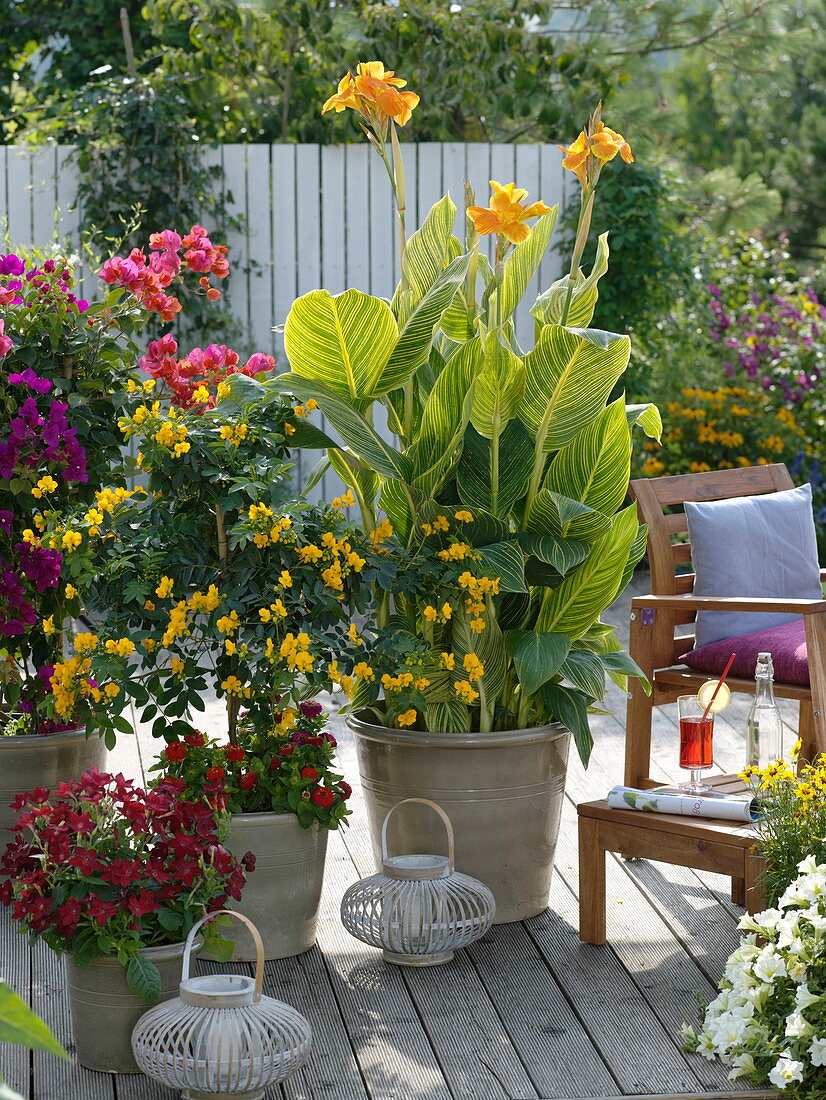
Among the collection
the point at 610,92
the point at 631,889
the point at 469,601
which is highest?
the point at 610,92

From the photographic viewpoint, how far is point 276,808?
7.78ft

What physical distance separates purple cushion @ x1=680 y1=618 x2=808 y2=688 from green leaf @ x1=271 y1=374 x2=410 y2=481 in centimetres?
89

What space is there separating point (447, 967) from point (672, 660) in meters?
0.95

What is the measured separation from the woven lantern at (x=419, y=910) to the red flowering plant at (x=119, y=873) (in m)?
0.29

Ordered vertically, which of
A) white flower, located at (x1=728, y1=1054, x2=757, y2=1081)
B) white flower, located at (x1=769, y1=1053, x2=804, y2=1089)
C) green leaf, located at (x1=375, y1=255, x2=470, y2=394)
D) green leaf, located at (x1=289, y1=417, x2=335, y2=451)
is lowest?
white flower, located at (x1=728, y1=1054, x2=757, y2=1081)

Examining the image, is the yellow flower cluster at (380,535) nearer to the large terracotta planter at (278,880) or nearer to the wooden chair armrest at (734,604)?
the large terracotta planter at (278,880)

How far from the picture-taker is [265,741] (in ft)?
8.03

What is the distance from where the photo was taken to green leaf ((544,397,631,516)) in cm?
257

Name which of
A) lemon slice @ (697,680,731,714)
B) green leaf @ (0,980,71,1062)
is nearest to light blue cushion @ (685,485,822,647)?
lemon slice @ (697,680,731,714)

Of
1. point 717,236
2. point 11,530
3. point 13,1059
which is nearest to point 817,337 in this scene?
point 717,236

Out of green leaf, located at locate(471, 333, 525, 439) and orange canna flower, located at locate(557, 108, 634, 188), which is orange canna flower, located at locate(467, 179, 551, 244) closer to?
orange canna flower, located at locate(557, 108, 634, 188)

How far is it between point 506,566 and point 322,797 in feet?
1.72

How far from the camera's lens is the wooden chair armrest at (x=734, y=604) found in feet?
8.77

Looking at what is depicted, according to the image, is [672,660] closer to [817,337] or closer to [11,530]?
[11,530]
